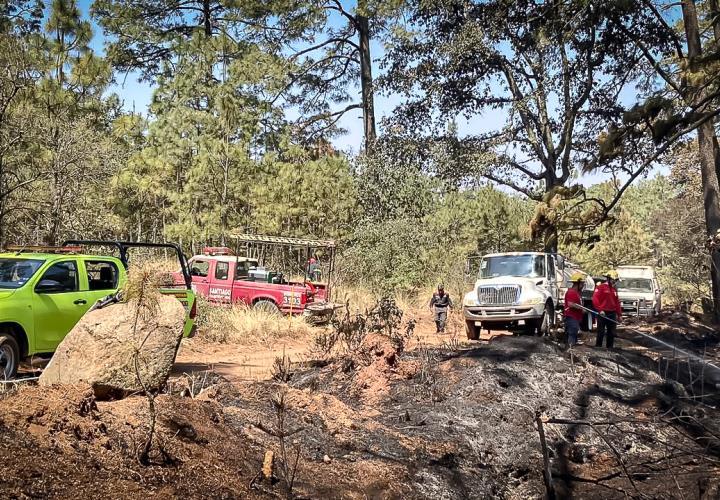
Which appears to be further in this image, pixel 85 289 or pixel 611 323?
pixel 611 323

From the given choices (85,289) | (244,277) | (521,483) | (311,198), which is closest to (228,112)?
(311,198)

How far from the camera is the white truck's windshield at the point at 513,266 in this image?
16.5 m

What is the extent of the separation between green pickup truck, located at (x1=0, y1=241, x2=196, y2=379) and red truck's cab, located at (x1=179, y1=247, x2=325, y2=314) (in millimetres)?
7321

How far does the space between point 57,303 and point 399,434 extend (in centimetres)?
476

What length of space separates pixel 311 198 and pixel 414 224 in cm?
392

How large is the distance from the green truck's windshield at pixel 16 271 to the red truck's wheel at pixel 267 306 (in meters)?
8.19

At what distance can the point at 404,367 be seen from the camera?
9312mm

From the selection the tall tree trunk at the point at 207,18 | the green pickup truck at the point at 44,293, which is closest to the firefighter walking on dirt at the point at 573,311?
the green pickup truck at the point at 44,293

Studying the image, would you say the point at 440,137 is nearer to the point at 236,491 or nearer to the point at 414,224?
the point at 414,224

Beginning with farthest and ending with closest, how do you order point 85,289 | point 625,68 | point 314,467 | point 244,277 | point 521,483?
point 625,68
point 244,277
point 85,289
point 521,483
point 314,467

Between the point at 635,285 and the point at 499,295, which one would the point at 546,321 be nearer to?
the point at 499,295

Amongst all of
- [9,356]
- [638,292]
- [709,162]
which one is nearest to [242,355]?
[9,356]

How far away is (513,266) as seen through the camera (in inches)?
661

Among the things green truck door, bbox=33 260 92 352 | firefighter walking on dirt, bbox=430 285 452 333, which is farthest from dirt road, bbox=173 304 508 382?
green truck door, bbox=33 260 92 352
